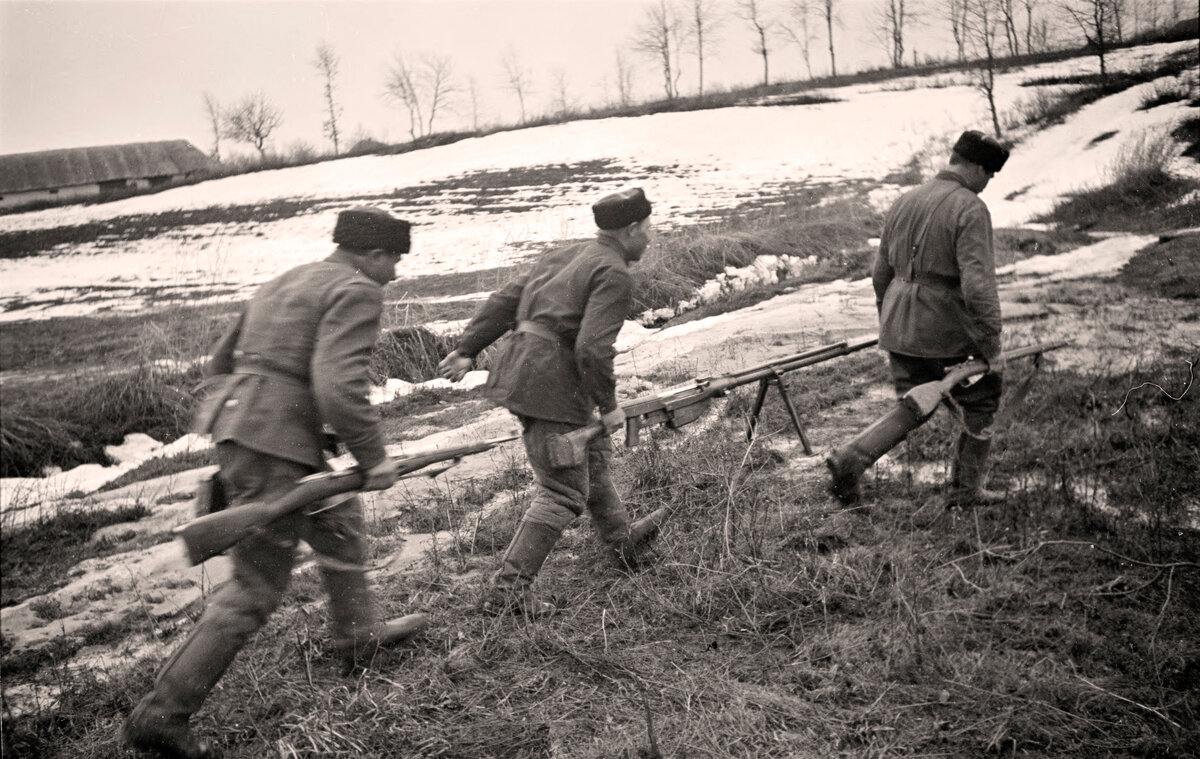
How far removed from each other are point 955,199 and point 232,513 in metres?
3.80

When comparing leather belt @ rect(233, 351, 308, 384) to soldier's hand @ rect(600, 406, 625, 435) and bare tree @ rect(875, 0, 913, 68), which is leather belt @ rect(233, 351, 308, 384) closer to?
soldier's hand @ rect(600, 406, 625, 435)

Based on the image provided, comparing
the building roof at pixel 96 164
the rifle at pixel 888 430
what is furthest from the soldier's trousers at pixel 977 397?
the building roof at pixel 96 164

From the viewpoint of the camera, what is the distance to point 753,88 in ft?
64.5

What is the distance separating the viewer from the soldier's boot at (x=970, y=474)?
4.55 metres

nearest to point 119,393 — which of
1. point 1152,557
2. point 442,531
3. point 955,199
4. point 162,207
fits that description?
point 442,531

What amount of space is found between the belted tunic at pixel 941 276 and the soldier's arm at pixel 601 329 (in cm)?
188

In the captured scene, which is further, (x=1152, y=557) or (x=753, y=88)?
(x=753, y=88)

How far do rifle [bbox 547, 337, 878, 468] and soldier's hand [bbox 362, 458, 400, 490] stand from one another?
0.78m

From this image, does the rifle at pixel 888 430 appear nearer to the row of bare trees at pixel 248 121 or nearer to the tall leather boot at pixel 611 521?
the tall leather boot at pixel 611 521

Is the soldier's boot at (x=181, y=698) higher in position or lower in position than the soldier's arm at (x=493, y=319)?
lower

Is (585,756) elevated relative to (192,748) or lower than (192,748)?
lower

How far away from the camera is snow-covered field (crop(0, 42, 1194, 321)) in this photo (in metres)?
12.3

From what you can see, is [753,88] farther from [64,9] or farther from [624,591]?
[624,591]

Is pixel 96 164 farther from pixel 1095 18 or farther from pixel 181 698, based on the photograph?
pixel 181 698
